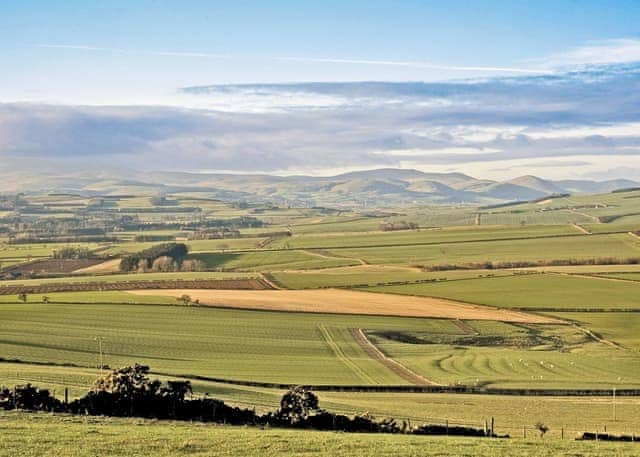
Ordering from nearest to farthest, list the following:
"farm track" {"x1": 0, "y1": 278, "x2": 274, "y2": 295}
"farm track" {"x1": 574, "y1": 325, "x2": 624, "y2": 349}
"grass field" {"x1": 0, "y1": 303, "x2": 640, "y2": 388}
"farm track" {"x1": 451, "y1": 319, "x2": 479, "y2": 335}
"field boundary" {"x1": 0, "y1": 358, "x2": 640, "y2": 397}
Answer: "field boundary" {"x1": 0, "y1": 358, "x2": 640, "y2": 397} < "grass field" {"x1": 0, "y1": 303, "x2": 640, "y2": 388} < "farm track" {"x1": 574, "y1": 325, "x2": 624, "y2": 349} < "farm track" {"x1": 451, "y1": 319, "x2": 479, "y2": 335} < "farm track" {"x1": 0, "y1": 278, "x2": 274, "y2": 295}

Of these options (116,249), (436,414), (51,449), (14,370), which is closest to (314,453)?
(51,449)

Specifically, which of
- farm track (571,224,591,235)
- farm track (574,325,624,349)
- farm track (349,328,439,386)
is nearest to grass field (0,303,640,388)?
farm track (349,328,439,386)

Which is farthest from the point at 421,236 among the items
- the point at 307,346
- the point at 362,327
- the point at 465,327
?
the point at 307,346

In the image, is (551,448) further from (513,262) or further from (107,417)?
(513,262)

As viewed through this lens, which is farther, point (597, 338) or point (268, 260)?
point (268, 260)

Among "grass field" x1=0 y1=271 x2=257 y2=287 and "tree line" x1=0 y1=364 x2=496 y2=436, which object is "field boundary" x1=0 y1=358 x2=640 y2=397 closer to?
"tree line" x1=0 y1=364 x2=496 y2=436

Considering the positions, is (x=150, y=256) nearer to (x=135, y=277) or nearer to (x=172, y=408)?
(x=135, y=277)

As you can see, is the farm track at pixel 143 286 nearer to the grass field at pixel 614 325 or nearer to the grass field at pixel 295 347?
the grass field at pixel 295 347
